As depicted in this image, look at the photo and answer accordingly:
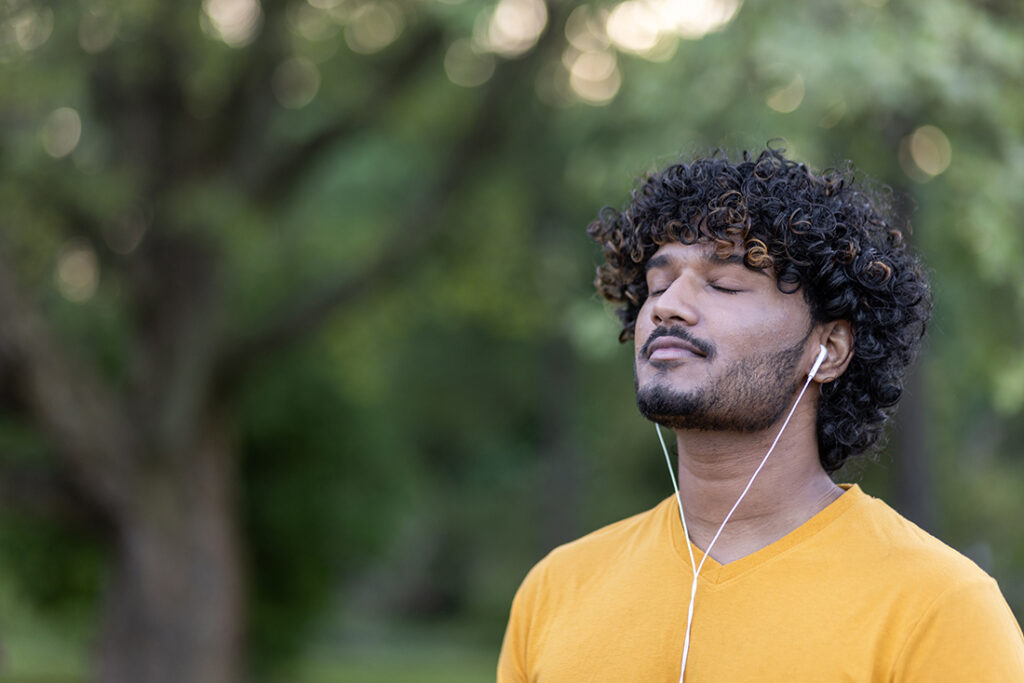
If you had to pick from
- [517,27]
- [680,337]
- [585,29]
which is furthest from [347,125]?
Result: [680,337]

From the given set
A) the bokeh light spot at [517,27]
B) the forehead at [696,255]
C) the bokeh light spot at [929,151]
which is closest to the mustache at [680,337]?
the forehead at [696,255]

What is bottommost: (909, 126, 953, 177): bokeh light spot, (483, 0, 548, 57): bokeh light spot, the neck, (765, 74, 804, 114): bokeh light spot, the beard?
the neck

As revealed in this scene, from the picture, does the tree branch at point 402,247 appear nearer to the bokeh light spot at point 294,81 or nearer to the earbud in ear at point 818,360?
the bokeh light spot at point 294,81

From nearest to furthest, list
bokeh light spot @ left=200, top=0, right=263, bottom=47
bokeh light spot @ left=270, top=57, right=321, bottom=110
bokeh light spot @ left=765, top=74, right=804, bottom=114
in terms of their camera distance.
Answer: bokeh light spot @ left=765, top=74, right=804, bottom=114 < bokeh light spot @ left=200, top=0, right=263, bottom=47 < bokeh light spot @ left=270, top=57, right=321, bottom=110

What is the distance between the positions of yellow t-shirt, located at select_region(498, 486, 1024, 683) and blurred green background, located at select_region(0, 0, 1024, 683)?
585 millimetres

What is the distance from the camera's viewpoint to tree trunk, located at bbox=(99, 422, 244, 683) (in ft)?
30.4

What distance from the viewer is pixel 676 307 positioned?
225 cm

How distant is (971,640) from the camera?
1801 millimetres

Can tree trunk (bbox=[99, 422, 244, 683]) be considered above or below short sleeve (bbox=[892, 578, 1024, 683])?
above

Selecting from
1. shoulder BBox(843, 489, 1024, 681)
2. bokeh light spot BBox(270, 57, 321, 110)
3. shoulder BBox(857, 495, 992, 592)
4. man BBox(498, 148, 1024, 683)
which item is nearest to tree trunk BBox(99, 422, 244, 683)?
bokeh light spot BBox(270, 57, 321, 110)

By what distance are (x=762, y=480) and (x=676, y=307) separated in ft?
1.29

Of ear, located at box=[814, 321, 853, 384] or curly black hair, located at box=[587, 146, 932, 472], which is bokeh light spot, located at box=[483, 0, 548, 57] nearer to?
curly black hair, located at box=[587, 146, 932, 472]

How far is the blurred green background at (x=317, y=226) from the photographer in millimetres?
5844

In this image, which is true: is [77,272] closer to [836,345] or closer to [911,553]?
[836,345]
